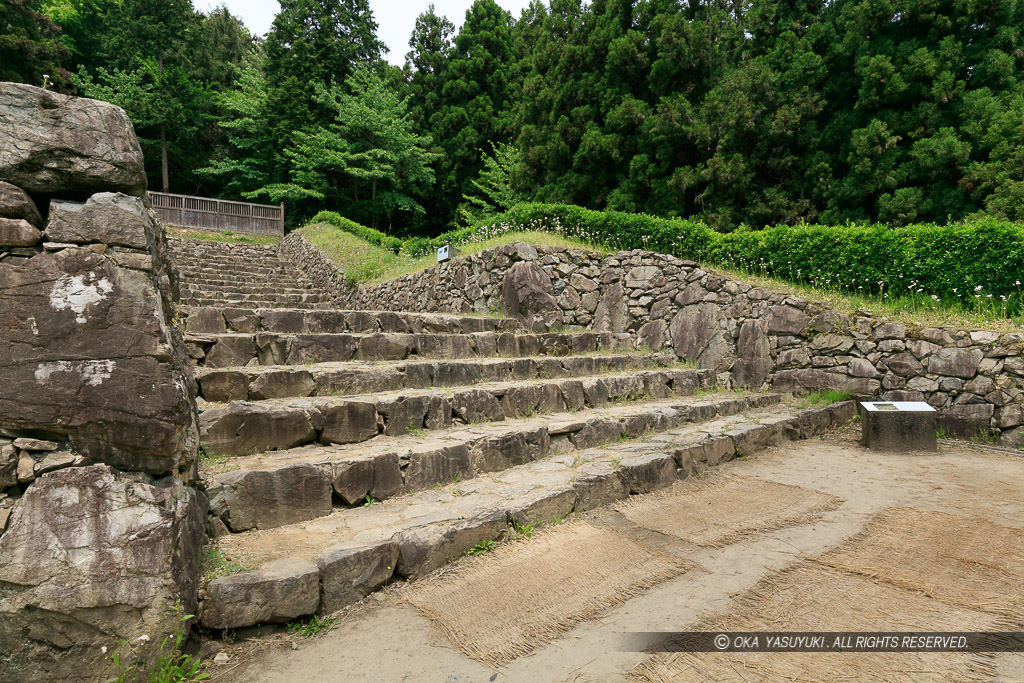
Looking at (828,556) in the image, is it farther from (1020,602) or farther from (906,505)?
(906,505)

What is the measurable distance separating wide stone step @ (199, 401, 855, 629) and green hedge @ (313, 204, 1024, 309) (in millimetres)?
4365

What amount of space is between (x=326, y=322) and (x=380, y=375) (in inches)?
57.7

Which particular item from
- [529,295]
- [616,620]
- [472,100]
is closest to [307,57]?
[472,100]

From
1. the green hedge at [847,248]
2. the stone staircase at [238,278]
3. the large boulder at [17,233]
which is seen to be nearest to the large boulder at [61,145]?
the large boulder at [17,233]

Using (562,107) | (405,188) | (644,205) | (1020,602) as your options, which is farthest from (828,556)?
(405,188)

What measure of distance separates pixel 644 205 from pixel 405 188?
1124 centimetres

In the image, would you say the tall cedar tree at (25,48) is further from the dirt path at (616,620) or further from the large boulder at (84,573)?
the dirt path at (616,620)

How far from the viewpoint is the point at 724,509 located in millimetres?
3756

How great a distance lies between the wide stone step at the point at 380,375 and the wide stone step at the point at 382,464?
25.9 inches

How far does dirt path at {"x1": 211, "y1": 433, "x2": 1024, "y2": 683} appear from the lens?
6.53 feet

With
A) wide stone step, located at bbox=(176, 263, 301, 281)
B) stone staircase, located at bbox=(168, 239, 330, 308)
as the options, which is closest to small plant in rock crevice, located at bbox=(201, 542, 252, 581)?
stone staircase, located at bbox=(168, 239, 330, 308)

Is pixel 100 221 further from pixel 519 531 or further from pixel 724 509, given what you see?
pixel 724 509

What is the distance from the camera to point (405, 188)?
67.9ft

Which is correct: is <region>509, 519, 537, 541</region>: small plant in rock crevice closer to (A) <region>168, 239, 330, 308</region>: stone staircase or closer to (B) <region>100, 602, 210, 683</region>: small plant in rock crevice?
(B) <region>100, 602, 210, 683</region>: small plant in rock crevice
